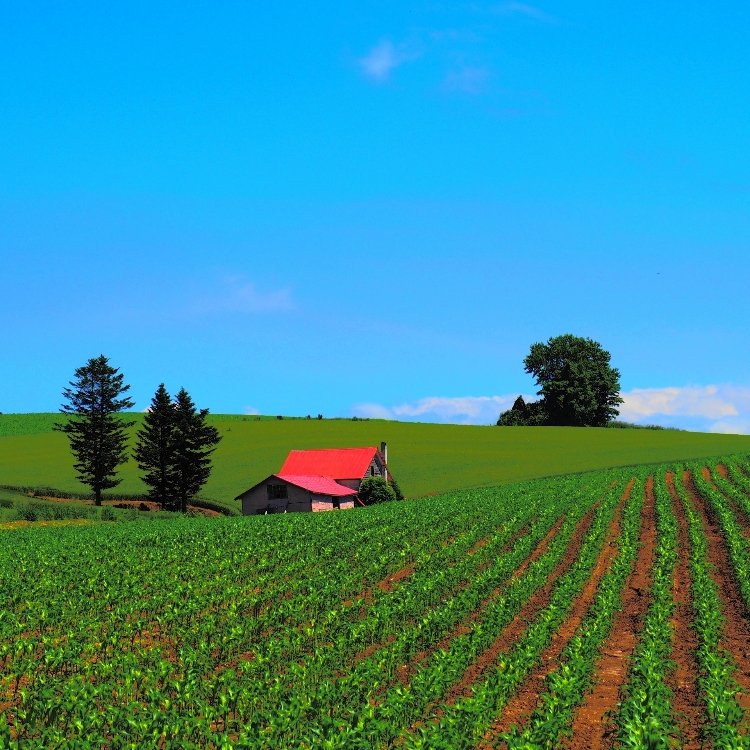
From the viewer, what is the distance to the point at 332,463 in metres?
84.8

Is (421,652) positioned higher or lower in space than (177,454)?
lower

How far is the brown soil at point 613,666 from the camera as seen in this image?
1558 cm

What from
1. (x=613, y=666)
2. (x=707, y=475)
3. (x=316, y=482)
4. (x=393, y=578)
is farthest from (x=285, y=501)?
(x=613, y=666)

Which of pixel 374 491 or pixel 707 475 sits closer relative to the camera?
pixel 707 475

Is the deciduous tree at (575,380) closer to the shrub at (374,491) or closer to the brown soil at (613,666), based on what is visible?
the shrub at (374,491)

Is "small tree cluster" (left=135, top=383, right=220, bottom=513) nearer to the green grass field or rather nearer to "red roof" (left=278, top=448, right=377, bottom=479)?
the green grass field

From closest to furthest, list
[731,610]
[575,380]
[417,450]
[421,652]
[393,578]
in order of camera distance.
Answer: [421,652], [731,610], [393,578], [417,450], [575,380]

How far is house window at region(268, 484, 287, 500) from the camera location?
7538 centimetres

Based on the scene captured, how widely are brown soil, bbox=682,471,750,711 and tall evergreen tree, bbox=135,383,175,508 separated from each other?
53138 millimetres

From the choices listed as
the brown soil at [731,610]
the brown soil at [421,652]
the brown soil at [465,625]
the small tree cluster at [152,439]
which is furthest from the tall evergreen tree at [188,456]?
the brown soil at [421,652]

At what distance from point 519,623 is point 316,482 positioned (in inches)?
2176

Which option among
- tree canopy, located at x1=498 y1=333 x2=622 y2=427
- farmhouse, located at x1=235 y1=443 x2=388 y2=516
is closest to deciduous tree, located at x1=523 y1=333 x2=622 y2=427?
tree canopy, located at x1=498 y1=333 x2=622 y2=427

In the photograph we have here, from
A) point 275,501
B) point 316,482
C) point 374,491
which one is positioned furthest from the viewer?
point 374,491

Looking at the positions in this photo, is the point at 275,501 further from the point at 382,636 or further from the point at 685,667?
the point at 685,667
